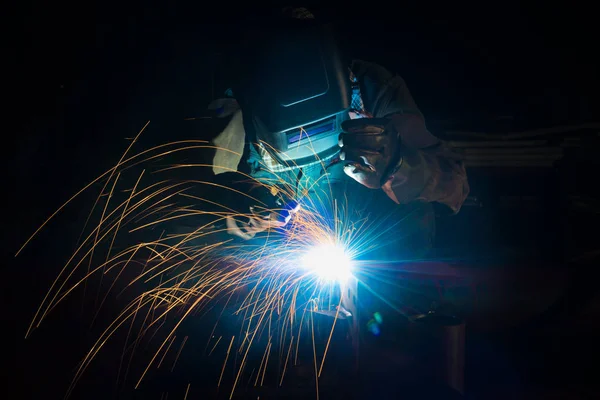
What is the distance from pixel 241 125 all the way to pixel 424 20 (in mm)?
1374

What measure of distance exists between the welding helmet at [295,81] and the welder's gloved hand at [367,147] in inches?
7.5

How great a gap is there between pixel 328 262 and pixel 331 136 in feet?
2.13

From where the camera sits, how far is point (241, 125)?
1851 mm

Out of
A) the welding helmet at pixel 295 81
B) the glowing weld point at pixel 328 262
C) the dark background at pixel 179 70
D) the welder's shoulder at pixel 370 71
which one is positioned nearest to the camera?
the glowing weld point at pixel 328 262

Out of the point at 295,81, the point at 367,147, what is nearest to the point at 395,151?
the point at 367,147

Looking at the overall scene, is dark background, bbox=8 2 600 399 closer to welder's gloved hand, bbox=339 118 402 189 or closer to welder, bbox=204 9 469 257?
welder, bbox=204 9 469 257

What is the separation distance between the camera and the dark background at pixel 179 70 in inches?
80.2

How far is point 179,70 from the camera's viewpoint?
2.39 meters

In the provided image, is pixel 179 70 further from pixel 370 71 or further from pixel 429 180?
pixel 429 180

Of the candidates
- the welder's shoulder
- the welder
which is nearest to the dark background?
the welder's shoulder

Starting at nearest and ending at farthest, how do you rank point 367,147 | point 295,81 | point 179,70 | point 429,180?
point 367,147 < point 295,81 < point 429,180 < point 179,70

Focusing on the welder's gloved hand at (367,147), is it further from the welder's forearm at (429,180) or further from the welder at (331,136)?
the welder's forearm at (429,180)

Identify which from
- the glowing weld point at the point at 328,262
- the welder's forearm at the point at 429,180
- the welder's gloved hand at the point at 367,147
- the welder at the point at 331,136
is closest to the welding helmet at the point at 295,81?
the welder at the point at 331,136

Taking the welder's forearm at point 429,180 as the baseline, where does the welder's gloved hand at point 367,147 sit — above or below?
above
